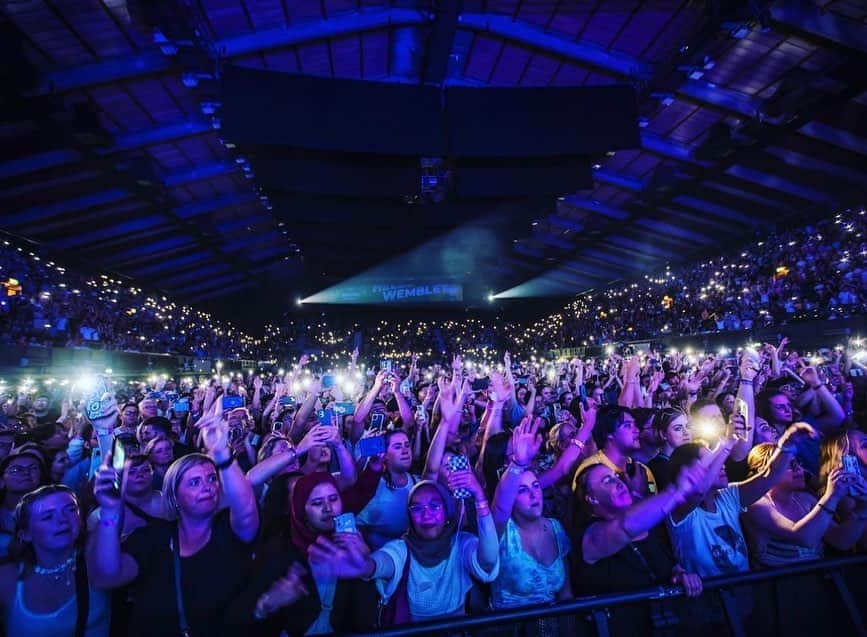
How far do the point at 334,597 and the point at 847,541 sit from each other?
252cm

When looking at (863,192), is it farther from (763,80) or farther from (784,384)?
(784,384)

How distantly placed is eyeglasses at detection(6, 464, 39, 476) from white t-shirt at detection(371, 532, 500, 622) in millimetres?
2346

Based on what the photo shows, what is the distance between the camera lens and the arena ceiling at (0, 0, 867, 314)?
26.2ft

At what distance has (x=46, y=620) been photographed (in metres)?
1.93

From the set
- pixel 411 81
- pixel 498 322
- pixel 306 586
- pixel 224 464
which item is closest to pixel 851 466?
pixel 306 586

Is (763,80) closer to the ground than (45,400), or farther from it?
farther from it

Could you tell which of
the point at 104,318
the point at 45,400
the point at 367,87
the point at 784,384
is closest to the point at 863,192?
the point at 784,384

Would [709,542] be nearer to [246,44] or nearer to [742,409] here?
[742,409]

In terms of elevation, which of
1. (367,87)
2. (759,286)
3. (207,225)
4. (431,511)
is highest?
(207,225)

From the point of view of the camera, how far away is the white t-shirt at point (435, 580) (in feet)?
6.95

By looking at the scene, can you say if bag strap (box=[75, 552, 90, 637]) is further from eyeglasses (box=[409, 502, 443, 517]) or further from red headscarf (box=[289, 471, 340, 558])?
eyeglasses (box=[409, 502, 443, 517])

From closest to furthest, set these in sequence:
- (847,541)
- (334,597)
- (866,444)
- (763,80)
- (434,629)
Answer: (434,629) → (334,597) → (847,541) → (866,444) → (763,80)

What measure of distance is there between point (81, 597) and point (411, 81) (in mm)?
11011

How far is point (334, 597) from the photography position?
206 centimetres
